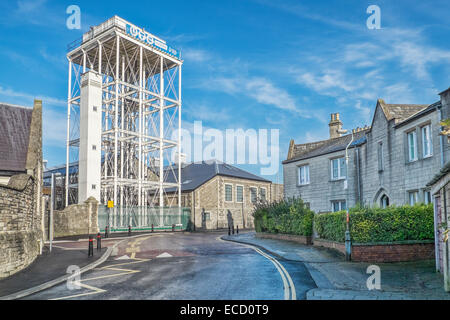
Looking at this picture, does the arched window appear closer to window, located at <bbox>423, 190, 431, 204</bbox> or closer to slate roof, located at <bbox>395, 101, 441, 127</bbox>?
window, located at <bbox>423, 190, 431, 204</bbox>

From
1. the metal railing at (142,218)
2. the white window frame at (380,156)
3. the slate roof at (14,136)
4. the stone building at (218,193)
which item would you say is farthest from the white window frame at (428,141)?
the stone building at (218,193)

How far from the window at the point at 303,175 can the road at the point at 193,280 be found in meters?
14.4

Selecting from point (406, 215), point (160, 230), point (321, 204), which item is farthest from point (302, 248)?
point (160, 230)

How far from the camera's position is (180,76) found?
156 ft

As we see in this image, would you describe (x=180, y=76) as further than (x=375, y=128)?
Yes

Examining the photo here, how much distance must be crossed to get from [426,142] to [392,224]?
622 centimetres

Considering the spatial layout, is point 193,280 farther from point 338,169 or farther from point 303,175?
point 303,175

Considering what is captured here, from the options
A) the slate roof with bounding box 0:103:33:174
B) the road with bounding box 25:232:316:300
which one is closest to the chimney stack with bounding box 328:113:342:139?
the road with bounding box 25:232:316:300

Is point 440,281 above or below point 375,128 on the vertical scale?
below

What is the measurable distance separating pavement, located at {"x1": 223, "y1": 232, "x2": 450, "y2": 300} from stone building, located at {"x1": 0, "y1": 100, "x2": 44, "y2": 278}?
10.2 metres

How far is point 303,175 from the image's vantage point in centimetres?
3086

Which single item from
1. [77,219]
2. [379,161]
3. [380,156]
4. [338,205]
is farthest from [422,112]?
[77,219]

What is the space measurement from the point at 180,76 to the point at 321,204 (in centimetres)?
2609
